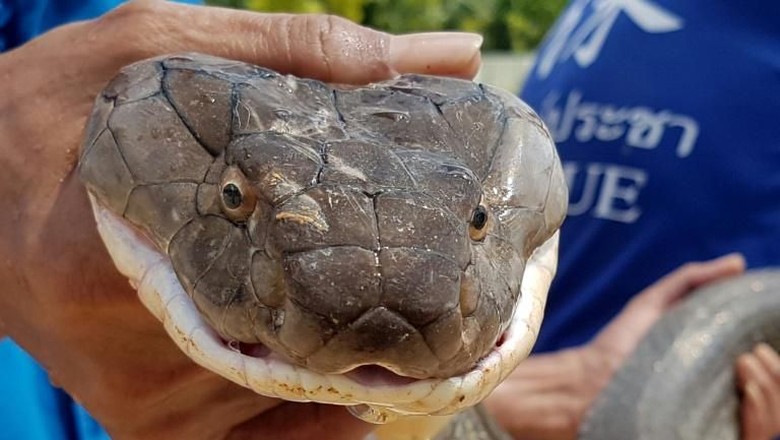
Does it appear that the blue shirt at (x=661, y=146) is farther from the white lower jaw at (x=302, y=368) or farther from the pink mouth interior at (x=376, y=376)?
the pink mouth interior at (x=376, y=376)

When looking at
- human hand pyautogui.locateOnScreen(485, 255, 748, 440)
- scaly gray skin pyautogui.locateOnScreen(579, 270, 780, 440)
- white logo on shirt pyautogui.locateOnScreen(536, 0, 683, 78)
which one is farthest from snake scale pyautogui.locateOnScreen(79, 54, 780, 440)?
white logo on shirt pyautogui.locateOnScreen(536, 0, 683, 78)

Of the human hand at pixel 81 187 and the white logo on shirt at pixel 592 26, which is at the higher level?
the human hand at pixel 81 187

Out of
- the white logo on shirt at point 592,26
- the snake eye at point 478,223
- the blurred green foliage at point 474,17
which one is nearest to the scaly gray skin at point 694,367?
the white logo on shirt at point 592,26

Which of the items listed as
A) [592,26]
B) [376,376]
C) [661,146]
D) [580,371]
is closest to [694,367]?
[580,371]

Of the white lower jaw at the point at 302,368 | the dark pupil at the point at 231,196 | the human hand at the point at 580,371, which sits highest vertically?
the dark pupil at the point at 231,196

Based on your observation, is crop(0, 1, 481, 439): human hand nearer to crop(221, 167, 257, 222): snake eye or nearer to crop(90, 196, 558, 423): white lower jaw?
crop(90, 196, 558, 423): white lower jaw

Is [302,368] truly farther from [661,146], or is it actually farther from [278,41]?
[661,146]
